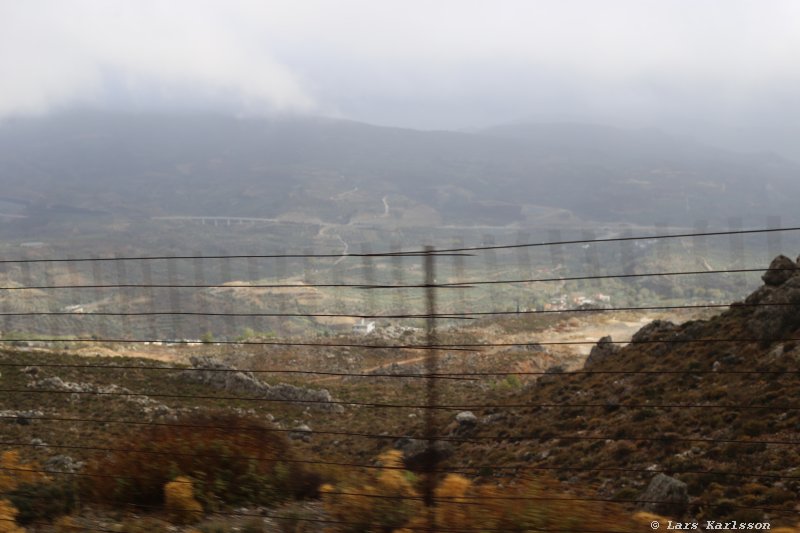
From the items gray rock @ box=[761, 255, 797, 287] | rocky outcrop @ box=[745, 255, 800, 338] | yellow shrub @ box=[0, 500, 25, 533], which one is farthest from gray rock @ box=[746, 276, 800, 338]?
yellow shrub @ box=[0, 500, 25, 533]

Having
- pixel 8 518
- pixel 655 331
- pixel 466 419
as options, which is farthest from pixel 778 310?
pixel 8 518

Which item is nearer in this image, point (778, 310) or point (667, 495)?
point (667, 495)

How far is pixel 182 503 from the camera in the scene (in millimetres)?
5250

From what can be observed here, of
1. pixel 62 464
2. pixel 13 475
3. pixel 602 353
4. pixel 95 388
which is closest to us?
pixel 13 475

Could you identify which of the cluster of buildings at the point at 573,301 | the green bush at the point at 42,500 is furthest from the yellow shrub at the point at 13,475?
the cluster of buildings at the point at 573,301

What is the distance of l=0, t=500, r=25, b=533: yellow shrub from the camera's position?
16.3 ft

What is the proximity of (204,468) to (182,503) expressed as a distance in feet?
1.56

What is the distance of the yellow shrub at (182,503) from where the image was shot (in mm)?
5180

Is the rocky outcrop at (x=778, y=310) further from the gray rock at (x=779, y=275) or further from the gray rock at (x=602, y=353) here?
the gray rock at (x=602, y=353)

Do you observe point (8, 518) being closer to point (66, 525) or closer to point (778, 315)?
point (66, 525)

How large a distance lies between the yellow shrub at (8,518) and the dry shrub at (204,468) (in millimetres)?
573

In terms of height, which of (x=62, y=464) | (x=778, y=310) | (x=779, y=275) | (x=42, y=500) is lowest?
(x=62, y=464)

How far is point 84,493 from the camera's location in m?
5.64

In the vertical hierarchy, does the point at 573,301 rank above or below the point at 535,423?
above
